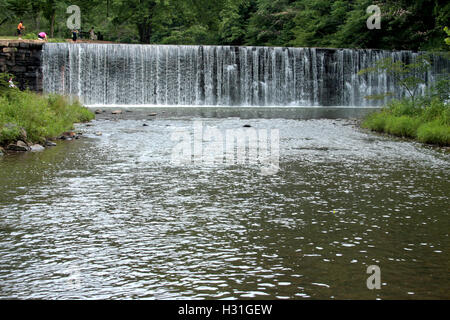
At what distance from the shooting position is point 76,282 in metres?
5.03

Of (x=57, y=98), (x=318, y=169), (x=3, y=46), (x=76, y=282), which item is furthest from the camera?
(x=3, y=46)

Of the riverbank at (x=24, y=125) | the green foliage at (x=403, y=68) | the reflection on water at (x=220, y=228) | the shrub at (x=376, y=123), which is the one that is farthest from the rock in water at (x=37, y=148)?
the green foliage at (x=403, y=68)

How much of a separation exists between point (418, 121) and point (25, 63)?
72.1ft

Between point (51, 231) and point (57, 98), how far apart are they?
14.1 meters

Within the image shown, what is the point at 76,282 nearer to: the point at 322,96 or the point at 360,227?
the point at 360,227

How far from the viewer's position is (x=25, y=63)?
3145 cm

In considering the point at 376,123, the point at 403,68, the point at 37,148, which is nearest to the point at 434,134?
the point at 376,123

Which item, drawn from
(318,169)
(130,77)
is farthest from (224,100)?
(318,169)

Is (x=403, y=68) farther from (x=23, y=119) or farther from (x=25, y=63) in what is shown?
(x=25, y=63)

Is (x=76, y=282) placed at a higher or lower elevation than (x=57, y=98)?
lower

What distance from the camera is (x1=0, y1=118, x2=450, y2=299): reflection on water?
5027 millimetres

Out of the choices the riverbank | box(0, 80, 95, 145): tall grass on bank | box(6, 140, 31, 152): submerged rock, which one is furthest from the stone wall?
box(6, 140, 31, 152): submerged rock

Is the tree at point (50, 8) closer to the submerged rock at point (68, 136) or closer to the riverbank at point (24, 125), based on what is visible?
the submerged rock at point (68, 136)
